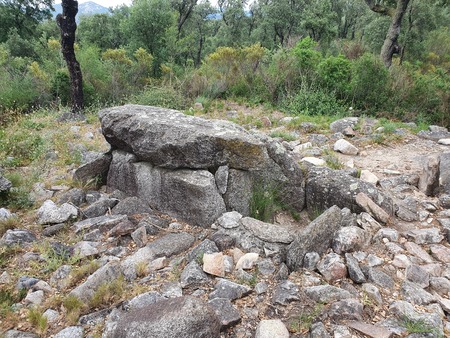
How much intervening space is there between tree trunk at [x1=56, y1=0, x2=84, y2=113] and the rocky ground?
538 centimetres

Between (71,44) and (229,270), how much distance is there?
8124mm

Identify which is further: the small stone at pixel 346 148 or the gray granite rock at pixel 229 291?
the small stone at pixel 346 148

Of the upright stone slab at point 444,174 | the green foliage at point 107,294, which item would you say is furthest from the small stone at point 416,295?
the green foliage at point 107,294

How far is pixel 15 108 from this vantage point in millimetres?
9227

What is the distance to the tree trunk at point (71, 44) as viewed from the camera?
8.12 m

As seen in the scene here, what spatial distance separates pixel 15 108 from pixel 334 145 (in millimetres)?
8715

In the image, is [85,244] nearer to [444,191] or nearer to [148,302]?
[148,302]

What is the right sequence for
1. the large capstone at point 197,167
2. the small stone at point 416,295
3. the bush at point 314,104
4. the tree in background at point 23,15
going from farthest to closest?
the tree in background at point 23,15, the bush at point 314,104, the large capstone at point 197,167, the small stone at point 416,295

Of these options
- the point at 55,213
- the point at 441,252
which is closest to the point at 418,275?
the point at 441,252

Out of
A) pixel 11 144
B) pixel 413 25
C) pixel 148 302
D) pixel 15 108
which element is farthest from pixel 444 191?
pixel 413 25

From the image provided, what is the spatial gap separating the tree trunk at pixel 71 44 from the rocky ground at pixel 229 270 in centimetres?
538

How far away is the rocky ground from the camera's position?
2199mm

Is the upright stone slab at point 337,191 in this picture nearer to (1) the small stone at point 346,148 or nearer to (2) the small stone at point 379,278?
(2) the small stone at point 379,278

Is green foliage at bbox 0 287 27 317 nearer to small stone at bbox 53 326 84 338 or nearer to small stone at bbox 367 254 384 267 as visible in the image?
small stone at bbox 53 326 84 338
